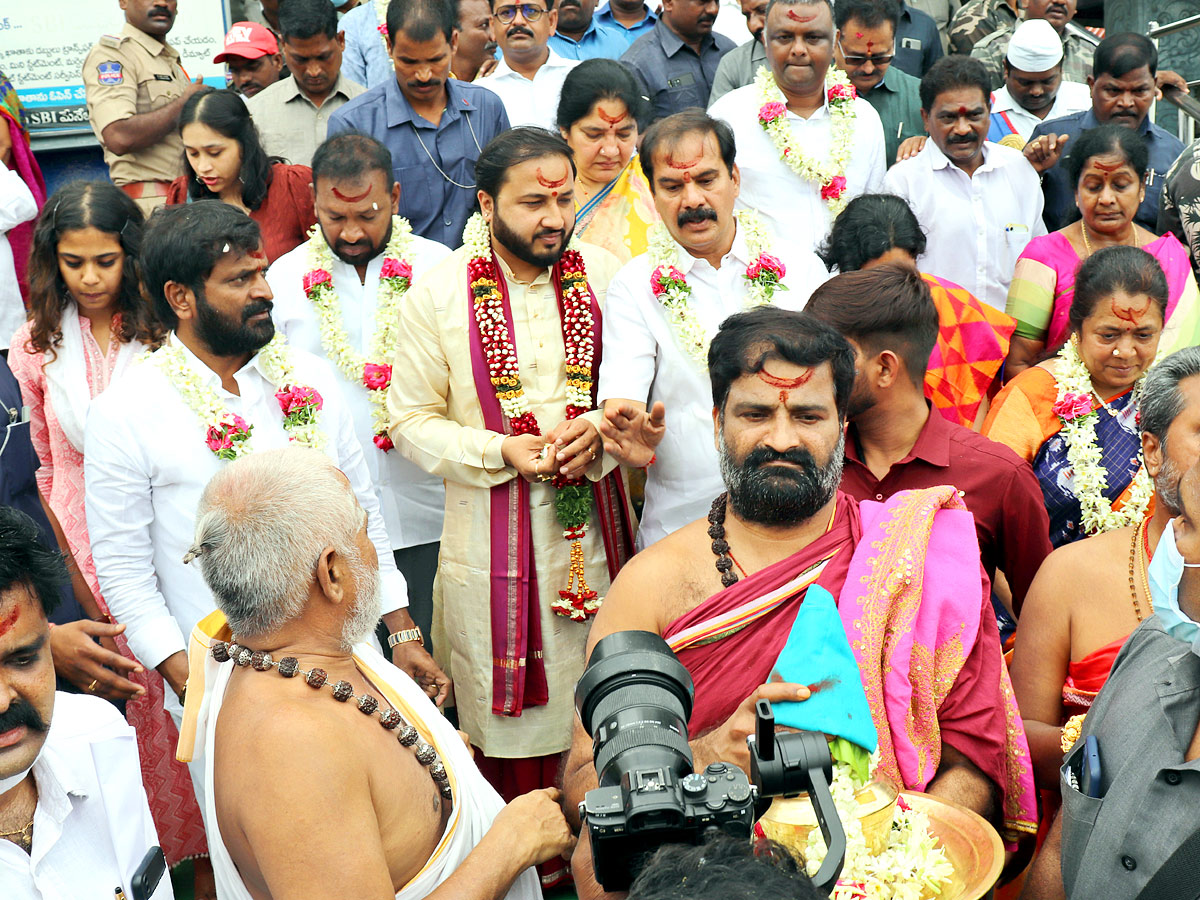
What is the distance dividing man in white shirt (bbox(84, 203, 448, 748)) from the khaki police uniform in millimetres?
2913

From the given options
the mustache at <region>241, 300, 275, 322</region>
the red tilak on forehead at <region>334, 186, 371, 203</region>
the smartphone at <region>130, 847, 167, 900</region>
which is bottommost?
the smartphone at <region>130, 847, 167, 900</region>

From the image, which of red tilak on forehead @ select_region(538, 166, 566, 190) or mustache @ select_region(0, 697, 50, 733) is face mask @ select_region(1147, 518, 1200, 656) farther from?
red tilak on forehead @ select_region(538, 166, 566, 190)

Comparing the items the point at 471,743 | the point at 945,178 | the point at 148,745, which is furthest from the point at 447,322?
the point at 945,178

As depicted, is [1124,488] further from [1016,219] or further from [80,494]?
[80,494]

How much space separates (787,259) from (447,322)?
1.26 metres

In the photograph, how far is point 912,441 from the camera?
346 cm

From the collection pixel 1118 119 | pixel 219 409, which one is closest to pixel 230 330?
pixel 219 409

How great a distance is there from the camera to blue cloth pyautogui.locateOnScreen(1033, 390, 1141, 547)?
3771 millimetres

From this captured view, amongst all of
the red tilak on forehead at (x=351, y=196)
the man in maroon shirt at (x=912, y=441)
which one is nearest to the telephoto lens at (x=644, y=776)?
the man in maroon shirt at (x=912, y=441)

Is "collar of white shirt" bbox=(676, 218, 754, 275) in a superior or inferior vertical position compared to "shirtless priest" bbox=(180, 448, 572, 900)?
superior

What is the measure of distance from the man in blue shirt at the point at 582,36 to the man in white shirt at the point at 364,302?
3.10 metres

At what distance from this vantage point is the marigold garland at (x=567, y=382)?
4.13 metres

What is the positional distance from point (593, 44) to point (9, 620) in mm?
6391

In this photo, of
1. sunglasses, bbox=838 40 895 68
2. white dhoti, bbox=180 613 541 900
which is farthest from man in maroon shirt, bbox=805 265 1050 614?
sunglasses, bbox=838 40 895 68
